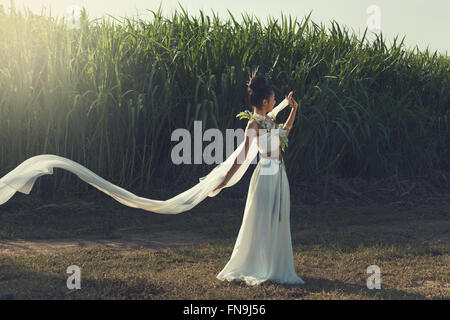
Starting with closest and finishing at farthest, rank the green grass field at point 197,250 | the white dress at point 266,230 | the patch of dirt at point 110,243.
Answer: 1. the green grass field at point 197,250
2. the white dress at point 266,230
3. the patch of dirt at point 110,243

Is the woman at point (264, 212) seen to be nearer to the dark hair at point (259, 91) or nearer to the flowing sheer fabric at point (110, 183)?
the dark hair at point (259, 91)

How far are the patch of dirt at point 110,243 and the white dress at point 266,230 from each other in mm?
1643

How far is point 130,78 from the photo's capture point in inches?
314

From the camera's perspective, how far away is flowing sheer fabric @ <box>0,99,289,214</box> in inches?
171

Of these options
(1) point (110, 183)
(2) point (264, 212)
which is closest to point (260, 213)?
(2) point (264, 212)

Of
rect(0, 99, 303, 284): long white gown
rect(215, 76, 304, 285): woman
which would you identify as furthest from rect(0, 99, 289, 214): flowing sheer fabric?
rect(215, 76, 304, 285): woman

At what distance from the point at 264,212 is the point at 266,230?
0.48 feet

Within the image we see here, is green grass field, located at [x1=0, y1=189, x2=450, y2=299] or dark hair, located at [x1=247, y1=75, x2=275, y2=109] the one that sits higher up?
dark hair, located at [x1=247, y1=75, x2=275, y2=109]

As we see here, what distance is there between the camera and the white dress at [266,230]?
436 centimetres

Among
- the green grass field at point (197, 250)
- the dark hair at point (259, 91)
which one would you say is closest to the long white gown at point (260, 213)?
the green grass field at point (197, 250)

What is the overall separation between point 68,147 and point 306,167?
362 centimetres

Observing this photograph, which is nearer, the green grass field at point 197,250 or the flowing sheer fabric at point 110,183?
the green grass field at point 197,250

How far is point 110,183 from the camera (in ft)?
14.9

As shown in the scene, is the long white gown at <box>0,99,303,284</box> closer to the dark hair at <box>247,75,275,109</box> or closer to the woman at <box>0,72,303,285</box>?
the woman at <box>0,72,303,285</box>
